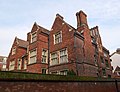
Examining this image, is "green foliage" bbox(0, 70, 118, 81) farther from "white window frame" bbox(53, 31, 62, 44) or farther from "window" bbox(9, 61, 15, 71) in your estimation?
"window" bbox(9, 61, 15, 71)

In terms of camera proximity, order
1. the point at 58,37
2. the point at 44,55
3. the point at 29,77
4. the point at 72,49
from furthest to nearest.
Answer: the point at 44,55
the point at 58,37
the point at 72,49
the point at 29,77

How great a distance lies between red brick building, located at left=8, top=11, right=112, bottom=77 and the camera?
20.0 meters

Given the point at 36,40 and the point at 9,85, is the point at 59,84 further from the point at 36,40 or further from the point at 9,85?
the point at 36,40

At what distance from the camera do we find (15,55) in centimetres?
3017

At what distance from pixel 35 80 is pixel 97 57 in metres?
19.8

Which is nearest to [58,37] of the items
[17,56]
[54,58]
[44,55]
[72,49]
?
[54,58]

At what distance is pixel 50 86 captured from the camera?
9586 mm

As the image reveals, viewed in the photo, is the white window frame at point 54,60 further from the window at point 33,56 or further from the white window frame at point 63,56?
the window at point 33,56

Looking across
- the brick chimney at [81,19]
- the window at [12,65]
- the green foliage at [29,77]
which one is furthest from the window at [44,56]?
the green foliage at [29,77]

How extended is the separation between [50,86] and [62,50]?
39.8 feet

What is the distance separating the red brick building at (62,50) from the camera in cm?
2003

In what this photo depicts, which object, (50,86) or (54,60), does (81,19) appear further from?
(50,86)

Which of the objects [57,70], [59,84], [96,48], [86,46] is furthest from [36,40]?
[59,84]

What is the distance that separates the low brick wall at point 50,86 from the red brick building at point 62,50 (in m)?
4.29
